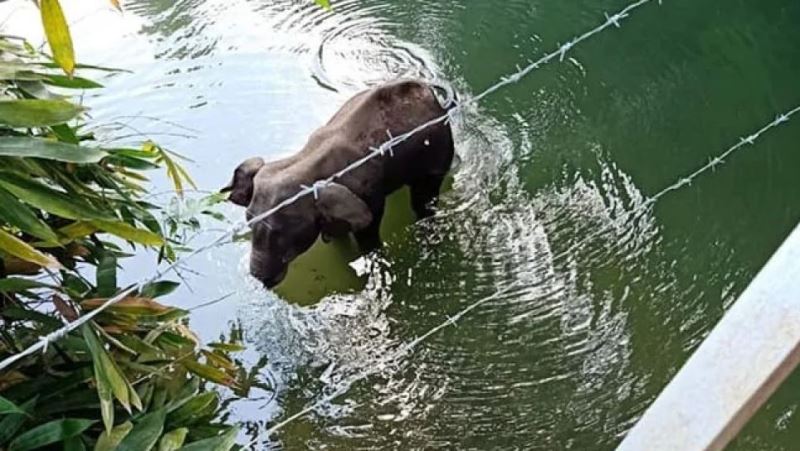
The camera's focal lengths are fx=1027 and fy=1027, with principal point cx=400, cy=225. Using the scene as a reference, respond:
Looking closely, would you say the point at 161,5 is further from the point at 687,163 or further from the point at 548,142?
the point at 687,163

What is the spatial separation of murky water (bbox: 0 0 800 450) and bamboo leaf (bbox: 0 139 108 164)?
109 centimetres

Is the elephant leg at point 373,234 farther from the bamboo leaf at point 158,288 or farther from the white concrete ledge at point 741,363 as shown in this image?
the white concrete ledge at point 741,363

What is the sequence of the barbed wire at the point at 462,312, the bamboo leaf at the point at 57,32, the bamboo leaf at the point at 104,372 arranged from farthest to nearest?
the barbed wire at the point at 462,312 → the bamboo leaf at the point at 104,372 → the bamboo leaf at the point at 57,32

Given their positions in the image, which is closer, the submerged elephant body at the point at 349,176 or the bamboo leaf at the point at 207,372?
the bamboo leaf at the point at 207,372

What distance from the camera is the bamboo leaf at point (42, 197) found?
1459 millimetres

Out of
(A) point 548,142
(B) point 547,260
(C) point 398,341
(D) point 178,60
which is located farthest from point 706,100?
(D) point 178,60

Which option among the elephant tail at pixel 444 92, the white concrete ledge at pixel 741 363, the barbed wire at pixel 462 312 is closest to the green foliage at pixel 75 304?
the barbed wire at pixel 462 312

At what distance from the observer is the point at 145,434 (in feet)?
5.50

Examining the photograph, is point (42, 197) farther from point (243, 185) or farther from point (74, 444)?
point (243, 185)

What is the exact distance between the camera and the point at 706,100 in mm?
3400

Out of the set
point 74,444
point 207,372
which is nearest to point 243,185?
point 207,372

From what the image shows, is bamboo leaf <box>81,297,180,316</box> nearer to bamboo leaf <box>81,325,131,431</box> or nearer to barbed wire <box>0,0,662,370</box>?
barbed wire <box>0,0,662,370</box>

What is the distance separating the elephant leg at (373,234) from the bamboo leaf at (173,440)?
3.96ft

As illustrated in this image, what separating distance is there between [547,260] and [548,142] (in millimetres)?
601
